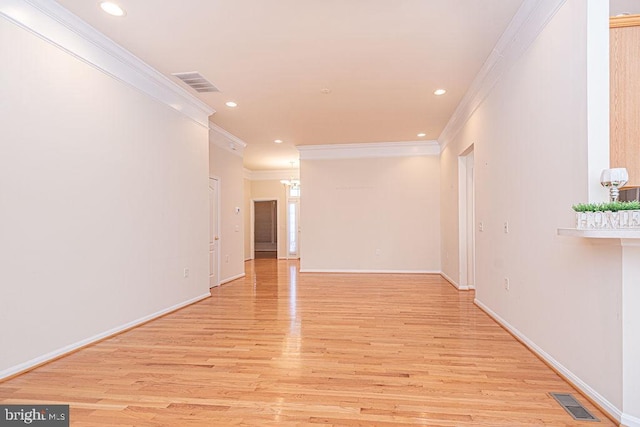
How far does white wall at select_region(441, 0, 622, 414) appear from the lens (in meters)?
2.10

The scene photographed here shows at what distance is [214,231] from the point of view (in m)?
6.62

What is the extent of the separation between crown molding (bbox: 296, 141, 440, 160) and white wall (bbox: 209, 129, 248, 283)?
1663 mm

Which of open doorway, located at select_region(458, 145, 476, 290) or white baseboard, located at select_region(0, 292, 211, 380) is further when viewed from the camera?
open doorway, located at select_region(458, 145, 476, 290)

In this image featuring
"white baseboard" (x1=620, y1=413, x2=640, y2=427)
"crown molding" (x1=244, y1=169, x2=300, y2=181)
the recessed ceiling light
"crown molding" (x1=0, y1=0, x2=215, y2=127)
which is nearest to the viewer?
"white baseboard" (x1=620, y1=413, x2=640, y2=427)

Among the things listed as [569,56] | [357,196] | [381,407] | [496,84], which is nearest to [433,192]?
[357,196]

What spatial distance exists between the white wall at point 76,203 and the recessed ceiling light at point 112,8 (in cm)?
56

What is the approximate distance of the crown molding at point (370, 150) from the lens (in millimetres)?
7832

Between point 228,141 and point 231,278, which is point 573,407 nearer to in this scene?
point 231,278

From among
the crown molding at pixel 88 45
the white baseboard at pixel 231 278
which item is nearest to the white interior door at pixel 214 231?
the white baseboard at pixel 231 278

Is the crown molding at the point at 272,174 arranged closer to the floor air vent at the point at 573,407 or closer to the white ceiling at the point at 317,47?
the white ceiling at the point at 317,47

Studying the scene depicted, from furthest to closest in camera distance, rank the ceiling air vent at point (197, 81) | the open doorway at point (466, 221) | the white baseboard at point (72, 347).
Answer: the open doorway at point (466, 221) → the ceiling air vent at point (197, 81) → the white baseboard at point (72, 347)

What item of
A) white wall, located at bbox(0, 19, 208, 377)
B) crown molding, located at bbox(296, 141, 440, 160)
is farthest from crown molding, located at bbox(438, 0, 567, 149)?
white wall, located at bbox(0, 19, 208, 377)

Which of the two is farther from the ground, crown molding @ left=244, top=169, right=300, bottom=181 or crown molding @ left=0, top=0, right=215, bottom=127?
crown molding @ left=0, top=0, right=215, bottom=127

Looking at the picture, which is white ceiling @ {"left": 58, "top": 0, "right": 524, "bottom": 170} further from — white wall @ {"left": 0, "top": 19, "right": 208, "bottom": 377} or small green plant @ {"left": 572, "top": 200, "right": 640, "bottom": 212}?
small green plant @ {"left": 572, "top": 200, "right": 640, "bottom": 212}
